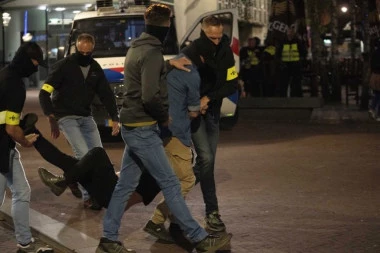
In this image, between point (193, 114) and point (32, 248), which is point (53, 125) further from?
point (193, 114)

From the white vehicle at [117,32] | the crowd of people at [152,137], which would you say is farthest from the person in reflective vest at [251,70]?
the crowd of people at [152,137]

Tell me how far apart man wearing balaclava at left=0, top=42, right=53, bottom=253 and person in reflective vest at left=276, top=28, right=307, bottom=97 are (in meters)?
15.0

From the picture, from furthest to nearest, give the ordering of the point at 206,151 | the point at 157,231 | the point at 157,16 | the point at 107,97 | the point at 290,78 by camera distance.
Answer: the point at 290,78 < the point at 107,97 < the point at 206,151 < the point at 157,231 < the point at 157,16

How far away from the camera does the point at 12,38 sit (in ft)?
135

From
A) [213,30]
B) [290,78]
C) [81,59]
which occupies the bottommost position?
Result: [290,78]

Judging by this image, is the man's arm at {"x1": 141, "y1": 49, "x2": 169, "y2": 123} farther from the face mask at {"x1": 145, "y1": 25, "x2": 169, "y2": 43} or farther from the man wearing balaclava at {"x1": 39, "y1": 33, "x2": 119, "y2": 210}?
the man wearing balaclava at {"x1": 39, "y1": 33, "x2": 119, "y2": 210}

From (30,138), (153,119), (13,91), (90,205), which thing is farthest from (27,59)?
(90,205)

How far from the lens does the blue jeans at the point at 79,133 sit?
8.85m

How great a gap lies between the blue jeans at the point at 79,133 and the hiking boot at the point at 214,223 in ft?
6.27

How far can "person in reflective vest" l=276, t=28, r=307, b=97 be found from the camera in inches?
838

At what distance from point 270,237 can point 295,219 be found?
0.82m

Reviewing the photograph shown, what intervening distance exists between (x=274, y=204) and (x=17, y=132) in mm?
3443

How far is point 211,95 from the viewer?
7.41 m

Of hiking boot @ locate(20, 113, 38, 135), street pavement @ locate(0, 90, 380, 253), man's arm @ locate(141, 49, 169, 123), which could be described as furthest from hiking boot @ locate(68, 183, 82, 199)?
man's arm @ locate(141, 49, 169, 123)
